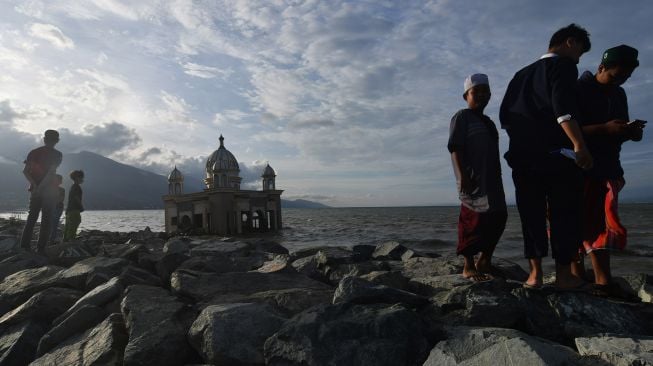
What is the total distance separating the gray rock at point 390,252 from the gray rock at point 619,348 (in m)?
4.62

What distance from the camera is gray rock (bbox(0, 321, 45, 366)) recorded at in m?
3.21

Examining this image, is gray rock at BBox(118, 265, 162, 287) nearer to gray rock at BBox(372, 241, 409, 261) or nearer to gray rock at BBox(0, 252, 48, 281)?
gray rock at BBox(0, 252, 48, 281)

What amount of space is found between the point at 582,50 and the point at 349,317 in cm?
284

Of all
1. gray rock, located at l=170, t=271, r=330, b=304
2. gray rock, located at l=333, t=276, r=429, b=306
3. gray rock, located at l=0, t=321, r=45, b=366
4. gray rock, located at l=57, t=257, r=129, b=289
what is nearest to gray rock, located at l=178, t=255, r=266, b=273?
gray rock, located at l=170, t=271, r=330, b=304

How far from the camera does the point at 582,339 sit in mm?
2223

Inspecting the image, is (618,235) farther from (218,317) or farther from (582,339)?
(218,317)

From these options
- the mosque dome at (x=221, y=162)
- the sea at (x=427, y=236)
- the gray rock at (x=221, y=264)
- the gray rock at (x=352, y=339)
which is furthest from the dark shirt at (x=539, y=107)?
the mosque dome at (x=221, y=162)

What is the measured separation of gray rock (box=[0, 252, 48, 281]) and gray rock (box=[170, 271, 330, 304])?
3.25 m

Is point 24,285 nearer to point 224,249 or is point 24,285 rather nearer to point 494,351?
point 224,249

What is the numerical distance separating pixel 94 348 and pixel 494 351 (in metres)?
2.73

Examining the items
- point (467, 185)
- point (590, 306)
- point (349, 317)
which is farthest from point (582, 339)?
point (467, 185)

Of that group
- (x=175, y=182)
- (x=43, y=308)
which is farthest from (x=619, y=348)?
(x=175, y=182)

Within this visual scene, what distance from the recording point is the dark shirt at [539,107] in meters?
2.98

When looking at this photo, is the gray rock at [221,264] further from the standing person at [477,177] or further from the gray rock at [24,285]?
the standing person at [477,177]
